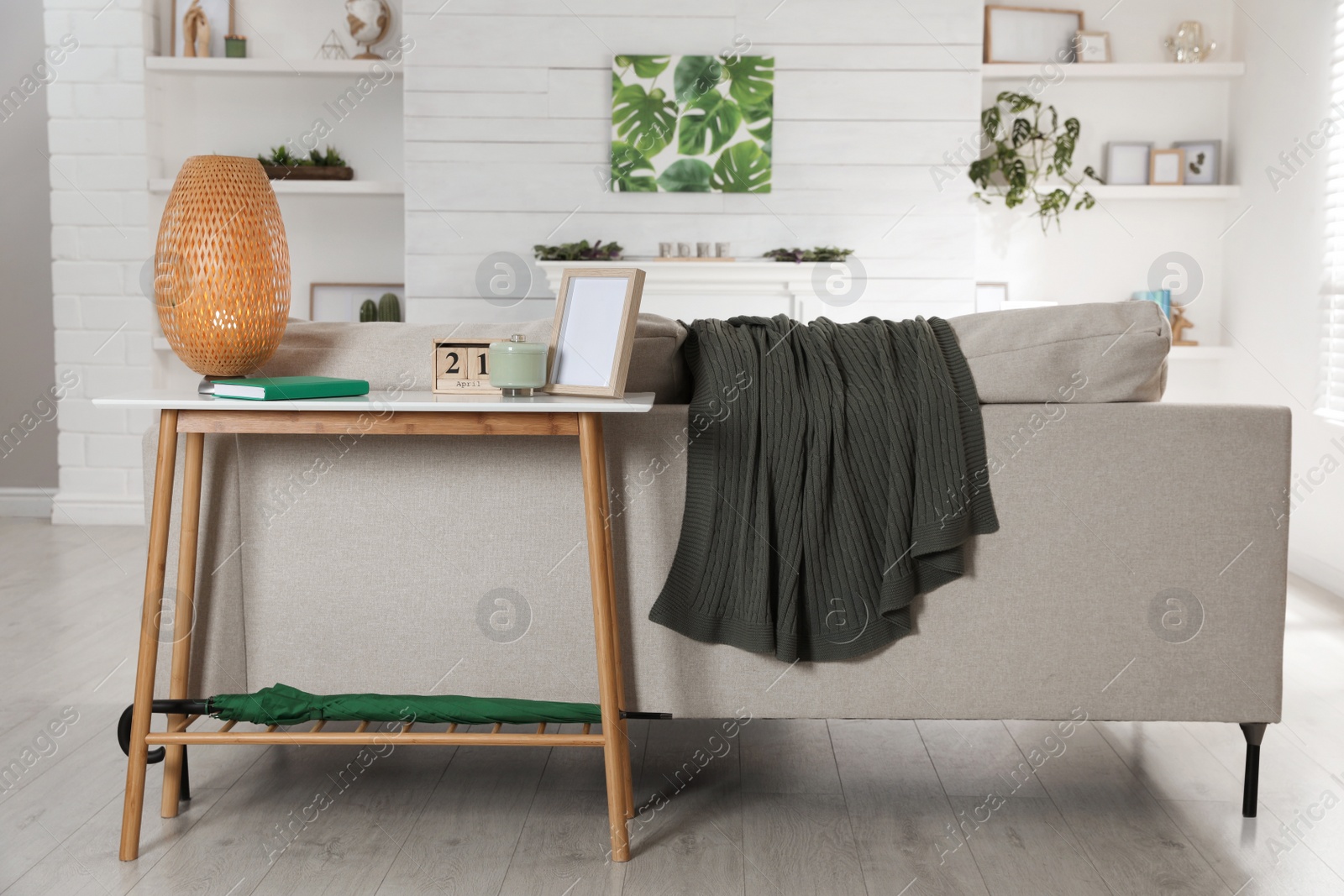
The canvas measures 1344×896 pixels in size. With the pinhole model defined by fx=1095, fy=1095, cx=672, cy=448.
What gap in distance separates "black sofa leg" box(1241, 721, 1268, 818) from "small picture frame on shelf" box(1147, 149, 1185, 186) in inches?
145

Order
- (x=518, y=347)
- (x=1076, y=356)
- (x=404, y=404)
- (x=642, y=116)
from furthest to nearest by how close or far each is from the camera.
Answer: (x=642, y=116) → (x=1076, y=356) → (x=518, y=347) → (x=404, y=404)

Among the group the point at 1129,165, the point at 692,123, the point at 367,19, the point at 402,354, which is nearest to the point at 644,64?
the point at 692,123

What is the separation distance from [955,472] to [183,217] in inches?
52.7

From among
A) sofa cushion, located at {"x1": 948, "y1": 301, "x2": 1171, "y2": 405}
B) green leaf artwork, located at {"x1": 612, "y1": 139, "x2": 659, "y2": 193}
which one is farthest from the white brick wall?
sofa cushion, located at {"x1": 948, "y1": 301, "x2": 1171, "y2": 405}

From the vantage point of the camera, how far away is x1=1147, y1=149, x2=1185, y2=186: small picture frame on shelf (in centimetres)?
496

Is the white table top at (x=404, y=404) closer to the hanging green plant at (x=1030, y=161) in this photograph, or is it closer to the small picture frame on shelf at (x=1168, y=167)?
the hanging green plant at (x=1030, y=161)

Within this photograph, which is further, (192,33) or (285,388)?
(192,33)

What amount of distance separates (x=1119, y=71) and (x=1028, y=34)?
0.43 metres

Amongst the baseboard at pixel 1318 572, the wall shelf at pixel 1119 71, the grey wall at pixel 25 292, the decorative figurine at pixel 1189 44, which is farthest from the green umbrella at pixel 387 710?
the decorative figurine at pixel 1189 44

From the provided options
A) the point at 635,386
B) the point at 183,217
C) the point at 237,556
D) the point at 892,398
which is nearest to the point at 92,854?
the point at 237,556

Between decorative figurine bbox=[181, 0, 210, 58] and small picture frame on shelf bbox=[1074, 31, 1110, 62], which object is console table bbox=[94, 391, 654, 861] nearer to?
decorative figurine bbox=[181, 0, 210, 58]

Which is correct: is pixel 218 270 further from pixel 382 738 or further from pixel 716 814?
pixel 716 814

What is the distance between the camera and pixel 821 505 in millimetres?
1838

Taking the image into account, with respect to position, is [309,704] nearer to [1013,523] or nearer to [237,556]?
[237,556]
